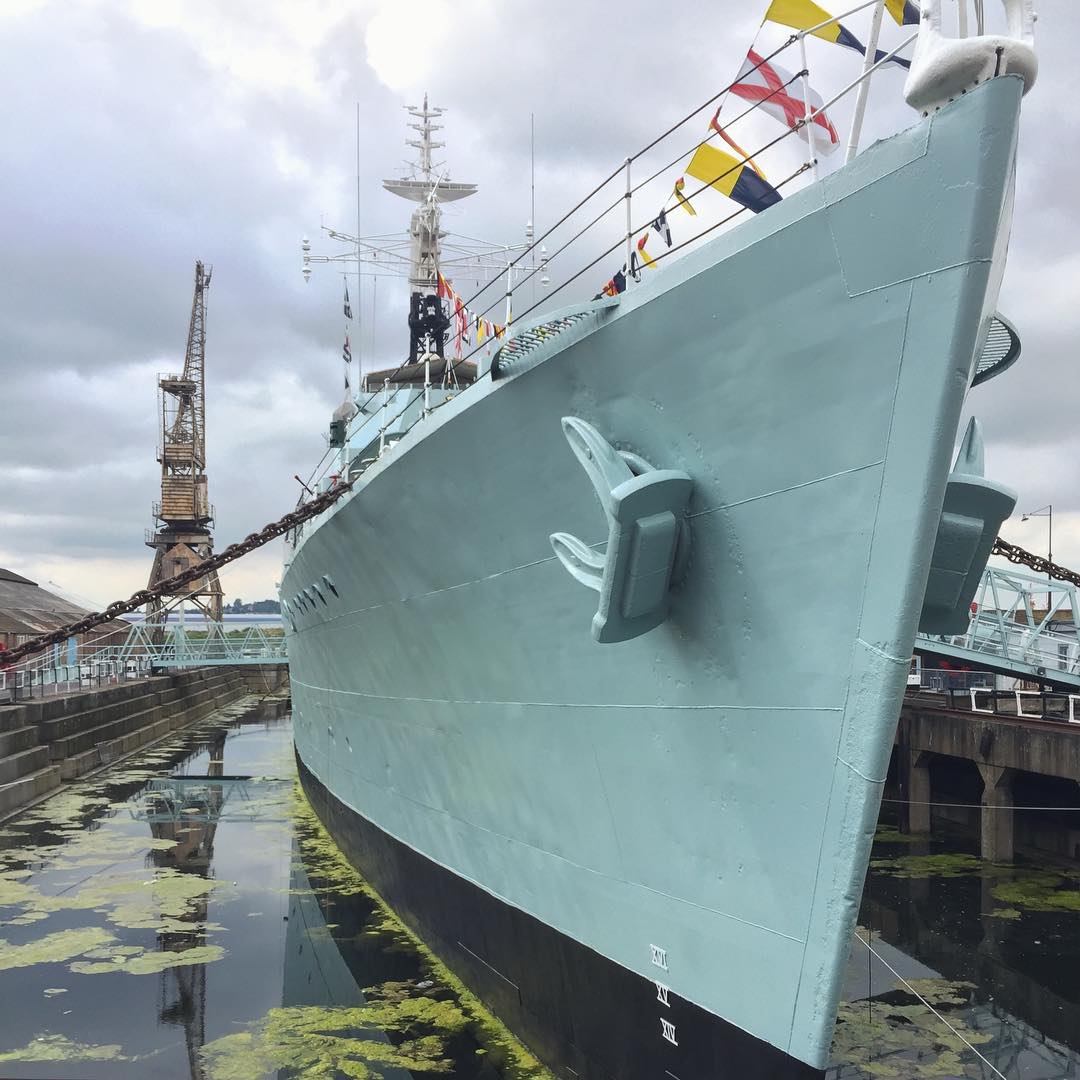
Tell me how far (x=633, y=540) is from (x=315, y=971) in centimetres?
567

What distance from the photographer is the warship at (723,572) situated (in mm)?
3285

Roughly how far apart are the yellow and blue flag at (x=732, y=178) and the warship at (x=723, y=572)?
87 cm

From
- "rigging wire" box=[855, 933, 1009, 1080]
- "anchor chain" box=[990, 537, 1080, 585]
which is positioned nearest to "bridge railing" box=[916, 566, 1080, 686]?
"anchor chain" box=[990, 537, 1080, 585]

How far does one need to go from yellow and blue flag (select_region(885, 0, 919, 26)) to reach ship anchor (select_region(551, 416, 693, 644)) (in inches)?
88.4

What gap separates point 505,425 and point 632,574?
4.85 ft

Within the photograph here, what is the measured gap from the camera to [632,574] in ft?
13.1

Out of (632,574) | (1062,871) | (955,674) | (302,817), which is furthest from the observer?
(955,674)

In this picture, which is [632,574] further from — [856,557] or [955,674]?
[955,674]

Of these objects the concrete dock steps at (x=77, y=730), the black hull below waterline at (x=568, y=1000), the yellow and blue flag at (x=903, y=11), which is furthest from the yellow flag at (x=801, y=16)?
the concrete dock steps at (x=77, y=730)

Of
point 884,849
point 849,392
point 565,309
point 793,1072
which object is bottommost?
point 884,849

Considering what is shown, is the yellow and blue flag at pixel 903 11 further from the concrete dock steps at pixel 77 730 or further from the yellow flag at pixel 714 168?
the concrete dock steps at pixel 77 730

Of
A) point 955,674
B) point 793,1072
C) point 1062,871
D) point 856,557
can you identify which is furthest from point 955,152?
point 955,674

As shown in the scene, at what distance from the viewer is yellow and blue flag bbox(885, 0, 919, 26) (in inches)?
158

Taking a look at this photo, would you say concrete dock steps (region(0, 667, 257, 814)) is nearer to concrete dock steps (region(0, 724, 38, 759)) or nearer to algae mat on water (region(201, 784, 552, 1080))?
concrete dock steps (region(0, 724, 38, 759))
